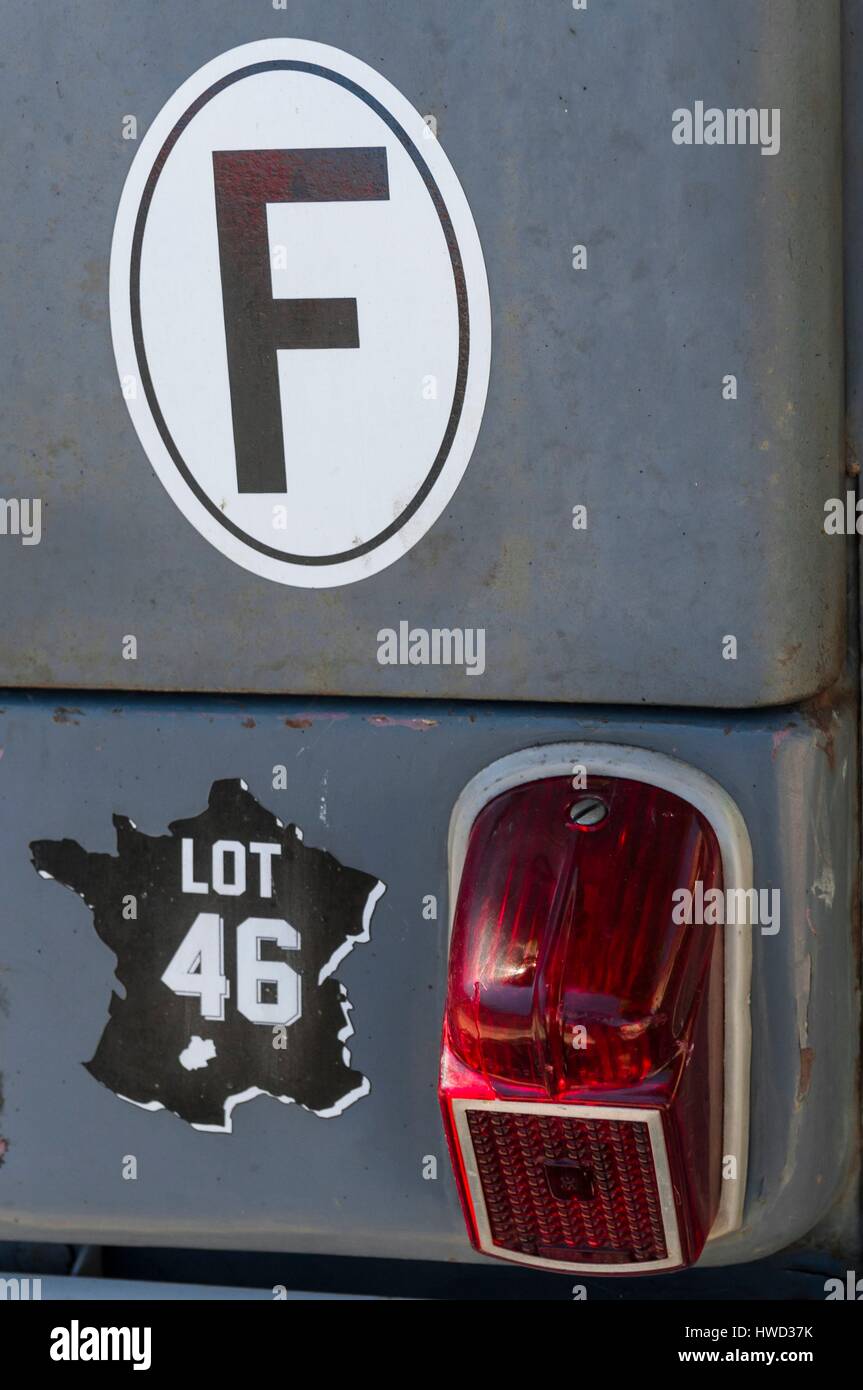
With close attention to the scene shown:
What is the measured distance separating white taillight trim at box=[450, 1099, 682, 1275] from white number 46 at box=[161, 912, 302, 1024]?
0.22m

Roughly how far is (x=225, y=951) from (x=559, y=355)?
0.57 metres

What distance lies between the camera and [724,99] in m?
1.11

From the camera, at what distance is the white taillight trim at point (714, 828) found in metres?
1.17

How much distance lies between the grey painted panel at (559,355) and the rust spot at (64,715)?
91 mm

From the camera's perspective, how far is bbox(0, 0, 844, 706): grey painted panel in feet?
3.69

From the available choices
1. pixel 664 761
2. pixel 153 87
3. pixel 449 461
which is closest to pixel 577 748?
pixel 664 761

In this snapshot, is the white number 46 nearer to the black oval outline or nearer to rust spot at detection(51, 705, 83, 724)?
rust spot at detection(51, 705, 83, 724)

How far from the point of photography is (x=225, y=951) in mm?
1265

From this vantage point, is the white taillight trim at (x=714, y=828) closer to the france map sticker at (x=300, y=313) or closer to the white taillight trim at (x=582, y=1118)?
the white taillight trim at (x=582, y=1118)

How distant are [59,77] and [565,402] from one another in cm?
50
